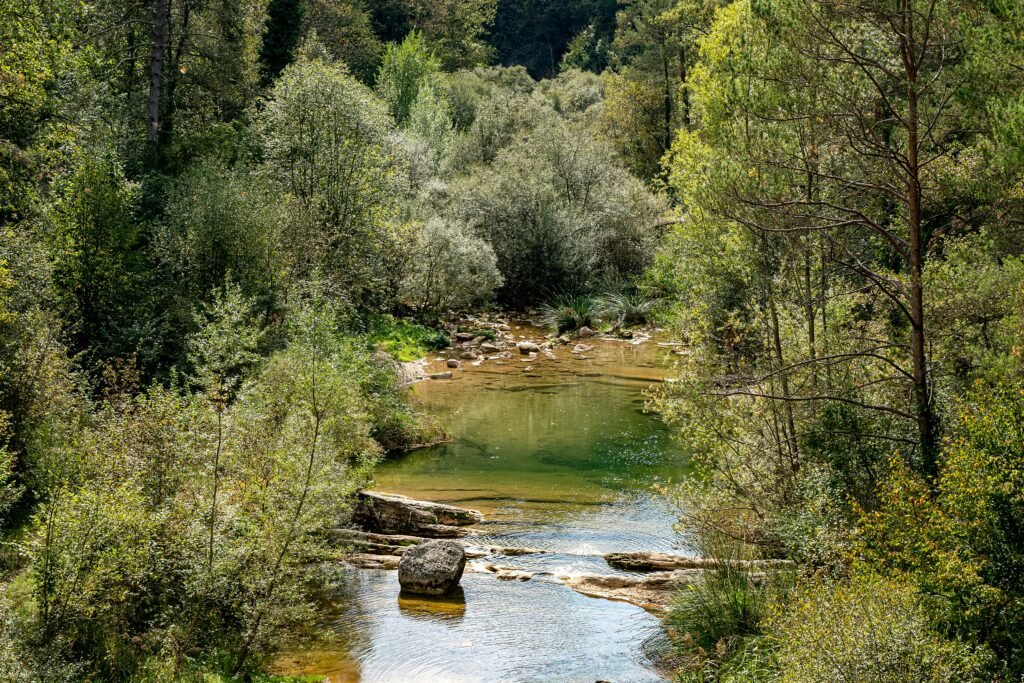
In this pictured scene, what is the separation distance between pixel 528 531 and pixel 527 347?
20.4 meters

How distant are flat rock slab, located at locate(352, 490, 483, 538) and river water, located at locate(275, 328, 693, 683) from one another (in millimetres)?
839

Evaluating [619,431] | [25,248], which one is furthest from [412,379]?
[25,248]

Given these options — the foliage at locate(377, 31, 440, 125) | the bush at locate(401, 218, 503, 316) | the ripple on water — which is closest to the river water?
the ripple on water

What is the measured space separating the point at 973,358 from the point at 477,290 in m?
29.8

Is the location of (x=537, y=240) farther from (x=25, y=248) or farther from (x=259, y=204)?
(x=25, y=248)

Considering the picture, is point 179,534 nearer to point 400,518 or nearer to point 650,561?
point 400,518

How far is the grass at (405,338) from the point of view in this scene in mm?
35875

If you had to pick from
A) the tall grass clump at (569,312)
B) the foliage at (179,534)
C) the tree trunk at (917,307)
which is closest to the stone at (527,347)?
the tall grass clump at (569,312)

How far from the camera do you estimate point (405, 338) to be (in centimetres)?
3762

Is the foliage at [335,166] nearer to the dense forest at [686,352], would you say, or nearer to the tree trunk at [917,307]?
Answer: the dense forest at [686,352]

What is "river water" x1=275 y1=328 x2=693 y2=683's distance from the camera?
Result: 542 inches

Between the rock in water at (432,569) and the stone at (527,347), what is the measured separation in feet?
74.2

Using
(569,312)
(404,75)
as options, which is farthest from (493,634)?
(404,75)

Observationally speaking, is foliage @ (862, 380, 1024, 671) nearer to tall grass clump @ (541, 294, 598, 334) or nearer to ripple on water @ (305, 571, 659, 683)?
ripple on water @ (305, 571, 659, 683)
